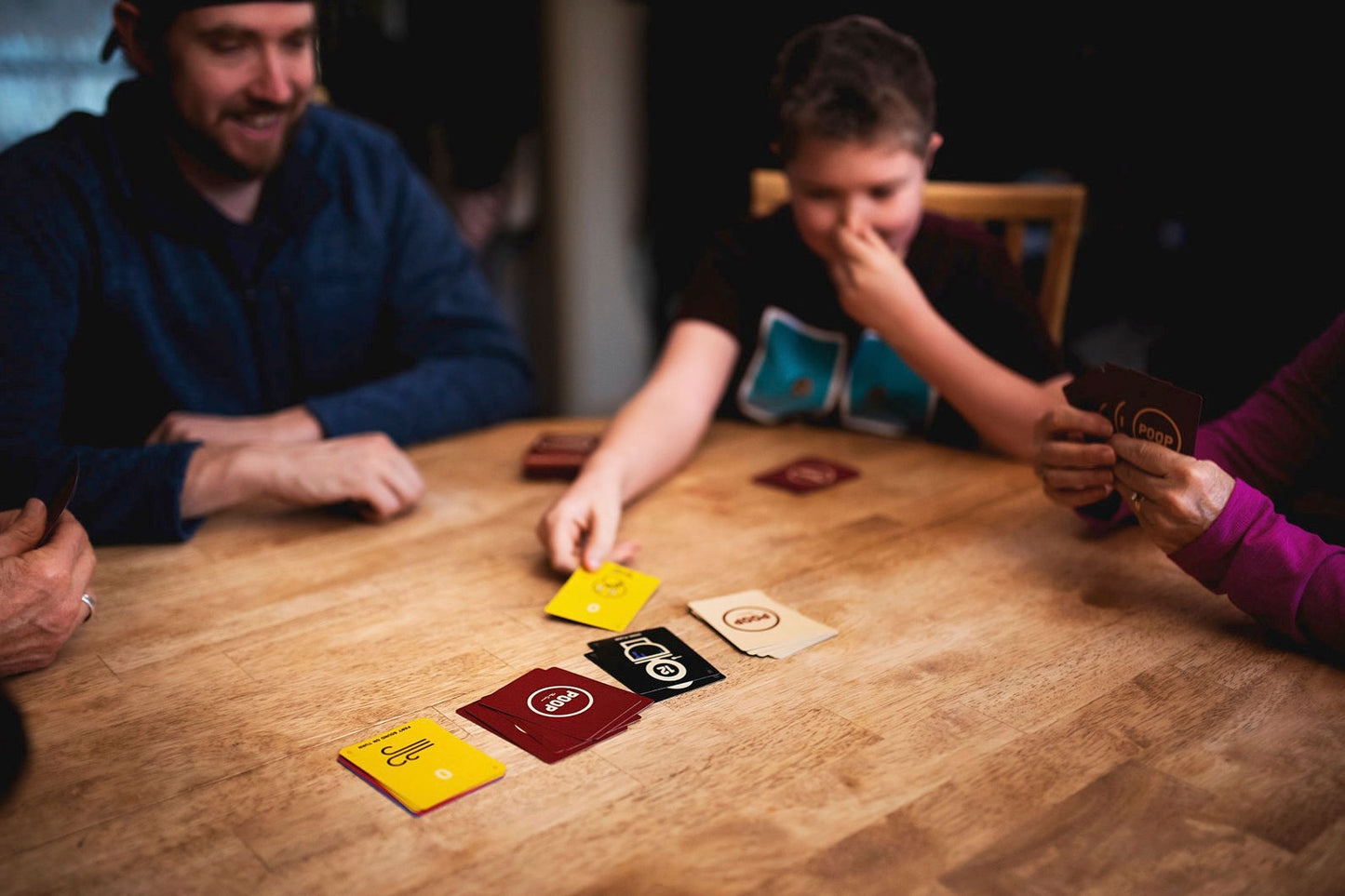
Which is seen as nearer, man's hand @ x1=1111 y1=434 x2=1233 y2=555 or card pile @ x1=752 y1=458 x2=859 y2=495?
man's hand @ x1=1111 y1=434 x2=1233 y2=555

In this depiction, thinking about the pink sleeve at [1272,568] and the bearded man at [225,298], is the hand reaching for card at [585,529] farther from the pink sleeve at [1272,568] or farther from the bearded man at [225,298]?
the pink sleeve at [1272,568]

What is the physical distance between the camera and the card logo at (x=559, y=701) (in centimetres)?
89

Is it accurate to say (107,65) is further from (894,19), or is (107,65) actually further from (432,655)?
(432,655)

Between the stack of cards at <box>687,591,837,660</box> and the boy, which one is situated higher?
the boy

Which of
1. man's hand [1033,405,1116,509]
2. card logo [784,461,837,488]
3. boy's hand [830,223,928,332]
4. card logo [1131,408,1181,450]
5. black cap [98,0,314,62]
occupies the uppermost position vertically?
black cap [98,0,314,62]

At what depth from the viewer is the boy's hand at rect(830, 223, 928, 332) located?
4.97 ft

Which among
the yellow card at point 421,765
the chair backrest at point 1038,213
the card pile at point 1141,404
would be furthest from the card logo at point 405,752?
the chair backrest at point 1038,213

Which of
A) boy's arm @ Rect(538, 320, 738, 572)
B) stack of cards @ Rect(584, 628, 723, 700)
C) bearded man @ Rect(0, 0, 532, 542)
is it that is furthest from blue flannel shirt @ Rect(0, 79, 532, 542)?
stack of cards @ Rect(584, 628, 723, 700)

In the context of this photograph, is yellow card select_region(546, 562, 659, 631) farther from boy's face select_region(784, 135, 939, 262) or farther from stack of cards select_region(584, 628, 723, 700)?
boy's face select_region(784, 135, 939, 262)

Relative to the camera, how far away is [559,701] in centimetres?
91

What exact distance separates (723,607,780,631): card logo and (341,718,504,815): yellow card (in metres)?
0.33

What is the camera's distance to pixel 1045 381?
1.58 m

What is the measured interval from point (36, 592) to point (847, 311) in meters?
1.22

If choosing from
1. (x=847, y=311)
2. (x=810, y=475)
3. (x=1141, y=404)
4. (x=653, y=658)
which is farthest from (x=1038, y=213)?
(x=653, y=658)
